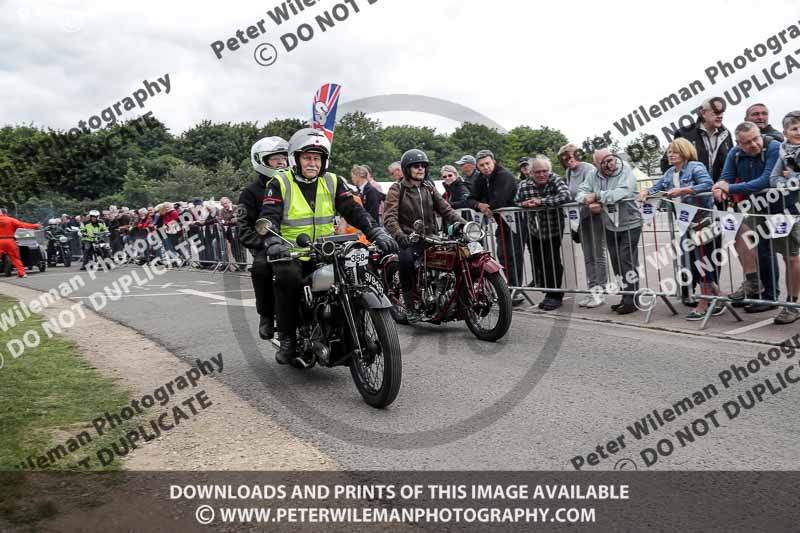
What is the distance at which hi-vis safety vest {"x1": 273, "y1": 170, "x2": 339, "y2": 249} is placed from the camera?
18.7 ft

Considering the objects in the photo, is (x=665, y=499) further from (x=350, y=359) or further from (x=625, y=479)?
(x=350, y=359)

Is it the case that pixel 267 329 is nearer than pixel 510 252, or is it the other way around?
pixel 267 329

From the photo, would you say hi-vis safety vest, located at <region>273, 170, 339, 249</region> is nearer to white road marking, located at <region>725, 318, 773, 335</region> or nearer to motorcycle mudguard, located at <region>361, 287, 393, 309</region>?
motorcycle mudguard, located at <region>361, 287, 393, 309</region>

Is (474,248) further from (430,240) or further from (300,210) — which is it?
(300,210)

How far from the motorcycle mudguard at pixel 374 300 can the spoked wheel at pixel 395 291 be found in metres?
3.01

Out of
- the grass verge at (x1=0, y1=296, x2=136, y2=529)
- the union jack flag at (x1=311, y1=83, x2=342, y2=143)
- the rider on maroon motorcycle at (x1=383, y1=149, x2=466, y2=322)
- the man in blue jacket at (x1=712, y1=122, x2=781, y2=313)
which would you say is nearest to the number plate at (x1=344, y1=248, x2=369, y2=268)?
the grass verge at (x1=0, y1=296, x2=136, y2=529)

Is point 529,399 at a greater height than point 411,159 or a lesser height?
lesser

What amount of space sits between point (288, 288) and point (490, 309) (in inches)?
94.6

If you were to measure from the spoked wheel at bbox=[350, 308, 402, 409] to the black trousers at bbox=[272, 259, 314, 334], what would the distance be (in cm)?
68

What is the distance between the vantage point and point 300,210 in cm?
573

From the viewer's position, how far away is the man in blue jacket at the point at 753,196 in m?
7.13

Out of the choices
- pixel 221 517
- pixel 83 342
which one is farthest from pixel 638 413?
pixel 83 342

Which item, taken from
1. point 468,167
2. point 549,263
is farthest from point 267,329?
point 468,167

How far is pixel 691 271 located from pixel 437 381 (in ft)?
12.4
